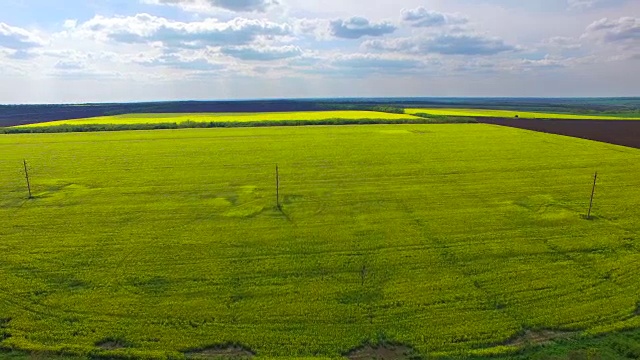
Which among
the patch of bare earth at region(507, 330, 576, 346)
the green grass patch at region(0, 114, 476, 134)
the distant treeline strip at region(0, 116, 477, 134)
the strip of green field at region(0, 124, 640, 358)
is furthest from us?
the green grass patch at region(0, 114, 476, 134)

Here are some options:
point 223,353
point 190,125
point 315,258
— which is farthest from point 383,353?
point 190,125

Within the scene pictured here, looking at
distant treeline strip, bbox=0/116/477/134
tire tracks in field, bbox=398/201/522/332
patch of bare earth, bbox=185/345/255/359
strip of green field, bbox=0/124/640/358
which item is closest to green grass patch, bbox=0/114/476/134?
distant treeline strip, bbox=0/116/477/134

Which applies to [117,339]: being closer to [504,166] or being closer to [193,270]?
[193,270]

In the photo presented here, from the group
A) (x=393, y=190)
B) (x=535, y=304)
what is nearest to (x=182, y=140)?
(x=393, y=190)

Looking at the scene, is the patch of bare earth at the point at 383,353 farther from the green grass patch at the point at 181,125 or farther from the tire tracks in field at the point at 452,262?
the green grass patch at the point at 181,125

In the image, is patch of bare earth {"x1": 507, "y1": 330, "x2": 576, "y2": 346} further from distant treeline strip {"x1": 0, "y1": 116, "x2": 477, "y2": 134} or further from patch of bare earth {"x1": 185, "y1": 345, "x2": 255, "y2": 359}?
distant treeline strip {"x1": 0, "y1": 116, "x2": 477, "y2": 134}

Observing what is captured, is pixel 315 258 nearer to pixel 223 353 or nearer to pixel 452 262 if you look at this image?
pixel 452 262
